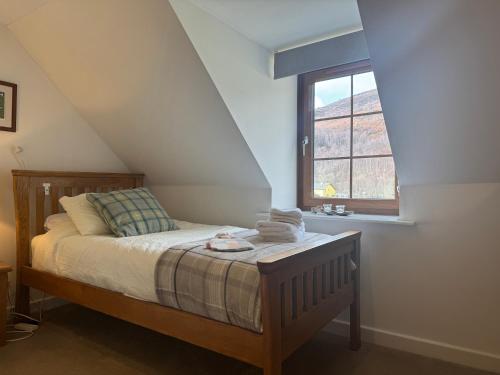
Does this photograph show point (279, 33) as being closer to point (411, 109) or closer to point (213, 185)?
point (411, 109)

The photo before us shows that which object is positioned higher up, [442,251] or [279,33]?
[279,33]

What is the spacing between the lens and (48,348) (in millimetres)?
2084

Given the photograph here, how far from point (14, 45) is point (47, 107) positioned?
47cm

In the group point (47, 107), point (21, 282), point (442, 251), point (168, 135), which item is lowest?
point (21, 282)

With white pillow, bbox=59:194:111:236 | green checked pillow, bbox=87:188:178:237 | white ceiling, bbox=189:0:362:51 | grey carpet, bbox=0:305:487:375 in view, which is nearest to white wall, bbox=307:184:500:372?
grey carpet, bbox=0:305:487:375

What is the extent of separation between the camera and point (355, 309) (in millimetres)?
2072

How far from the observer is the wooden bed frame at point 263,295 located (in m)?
1.35

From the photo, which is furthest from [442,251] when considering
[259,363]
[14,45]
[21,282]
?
[14,45]

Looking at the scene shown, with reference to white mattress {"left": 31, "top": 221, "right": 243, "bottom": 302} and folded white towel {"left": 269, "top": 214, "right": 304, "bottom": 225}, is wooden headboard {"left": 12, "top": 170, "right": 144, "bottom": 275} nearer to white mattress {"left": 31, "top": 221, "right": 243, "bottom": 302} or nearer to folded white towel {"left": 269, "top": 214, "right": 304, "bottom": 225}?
white mattress {"left": 31, "top": 221, "right": 243, "bottom": 302}

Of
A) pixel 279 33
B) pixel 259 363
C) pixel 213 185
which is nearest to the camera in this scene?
pixel 259 363

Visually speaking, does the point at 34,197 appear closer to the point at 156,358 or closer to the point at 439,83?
the point at 156,358

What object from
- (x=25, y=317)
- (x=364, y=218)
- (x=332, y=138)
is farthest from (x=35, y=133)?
(x=364, y=218)

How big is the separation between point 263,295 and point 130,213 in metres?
1.38

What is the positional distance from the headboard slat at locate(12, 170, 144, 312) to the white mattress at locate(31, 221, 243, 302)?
11cm
